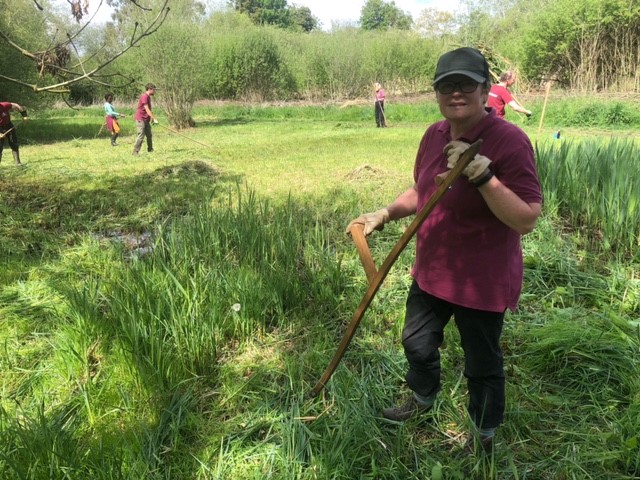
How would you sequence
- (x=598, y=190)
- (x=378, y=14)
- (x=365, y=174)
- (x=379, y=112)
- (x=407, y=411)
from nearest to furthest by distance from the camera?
(x=407, y=411) < (x=598, y=190) < (x=365, y=174) < (x=379, y=112) < (x=378, y=14)

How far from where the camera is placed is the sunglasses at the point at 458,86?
1.40m

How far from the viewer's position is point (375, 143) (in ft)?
38.3

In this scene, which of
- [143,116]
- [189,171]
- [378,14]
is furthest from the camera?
[378,14]

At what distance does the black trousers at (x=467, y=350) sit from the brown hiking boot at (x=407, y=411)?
9 cm

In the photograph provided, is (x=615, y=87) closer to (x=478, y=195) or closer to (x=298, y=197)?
(x=298, y=197)

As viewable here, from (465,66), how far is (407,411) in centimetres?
148

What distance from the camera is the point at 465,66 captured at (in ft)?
4.52

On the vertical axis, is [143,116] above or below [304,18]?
below

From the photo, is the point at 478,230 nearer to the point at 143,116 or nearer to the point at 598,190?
the point at 598,190

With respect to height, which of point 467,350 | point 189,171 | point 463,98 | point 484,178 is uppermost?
point 463,98

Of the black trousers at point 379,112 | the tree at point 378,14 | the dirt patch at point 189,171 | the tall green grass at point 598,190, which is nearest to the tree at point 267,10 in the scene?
the tree at point 378,14

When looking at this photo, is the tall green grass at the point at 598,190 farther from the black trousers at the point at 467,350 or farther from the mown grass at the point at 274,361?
the black trousers at the point at 467,350

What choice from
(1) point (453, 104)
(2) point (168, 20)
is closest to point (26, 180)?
(1) point (453, 104)

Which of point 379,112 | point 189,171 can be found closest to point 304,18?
point 379,112
